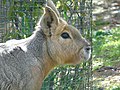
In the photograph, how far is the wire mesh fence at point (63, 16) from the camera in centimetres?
748

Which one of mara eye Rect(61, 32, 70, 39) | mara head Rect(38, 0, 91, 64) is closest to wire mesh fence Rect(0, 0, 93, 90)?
mara head Rect(38, 0, 91, 64)

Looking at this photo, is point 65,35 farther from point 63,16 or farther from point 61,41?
point 63,16

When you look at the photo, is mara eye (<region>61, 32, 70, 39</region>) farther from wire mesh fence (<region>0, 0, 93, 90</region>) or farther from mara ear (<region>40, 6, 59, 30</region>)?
wire mesh fence (<region>0, 0, 93, 90</region>)

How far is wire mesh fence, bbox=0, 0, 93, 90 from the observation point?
7.48m

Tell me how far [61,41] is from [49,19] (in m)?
0.33

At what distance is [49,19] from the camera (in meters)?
6.12

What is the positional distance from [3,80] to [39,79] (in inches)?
19.0

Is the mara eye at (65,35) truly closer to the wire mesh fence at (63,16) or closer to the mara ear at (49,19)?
the mara ear at (49,19)

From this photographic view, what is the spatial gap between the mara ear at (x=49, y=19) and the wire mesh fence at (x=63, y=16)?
1.32m

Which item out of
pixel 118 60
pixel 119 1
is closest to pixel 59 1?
pixel 118 60

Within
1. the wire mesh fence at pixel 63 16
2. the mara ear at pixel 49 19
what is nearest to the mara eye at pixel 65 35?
the mara ear at pixel 49 19

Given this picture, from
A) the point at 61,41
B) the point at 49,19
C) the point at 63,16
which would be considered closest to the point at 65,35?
the point at 61,41

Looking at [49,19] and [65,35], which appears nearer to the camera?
[49,19]

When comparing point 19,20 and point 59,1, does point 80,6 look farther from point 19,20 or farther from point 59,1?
point 19,20
